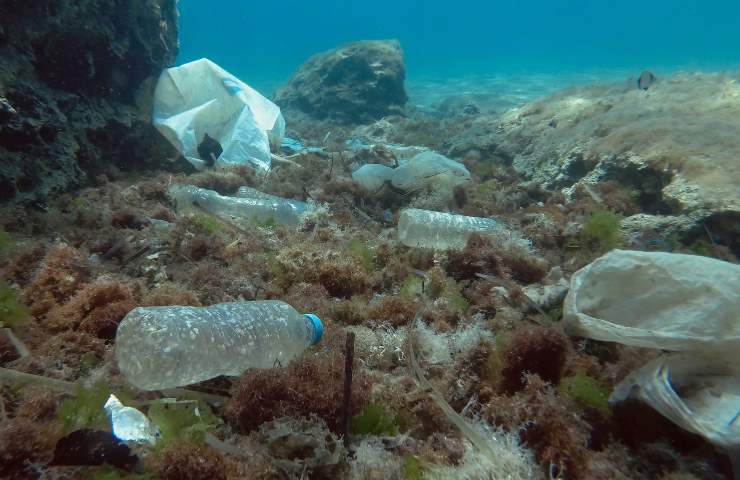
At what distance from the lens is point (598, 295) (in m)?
2.64

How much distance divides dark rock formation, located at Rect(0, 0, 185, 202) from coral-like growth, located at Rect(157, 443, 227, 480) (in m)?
4.55

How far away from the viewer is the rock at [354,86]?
16.5m

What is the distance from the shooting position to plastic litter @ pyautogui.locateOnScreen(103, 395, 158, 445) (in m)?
2.05

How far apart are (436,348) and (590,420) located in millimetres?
1027

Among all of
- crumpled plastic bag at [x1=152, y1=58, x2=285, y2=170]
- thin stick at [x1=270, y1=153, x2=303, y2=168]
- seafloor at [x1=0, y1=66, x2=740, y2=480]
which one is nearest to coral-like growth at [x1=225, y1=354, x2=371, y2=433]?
seafloor at [x1=0, y1=66, x2=740, y2=480]

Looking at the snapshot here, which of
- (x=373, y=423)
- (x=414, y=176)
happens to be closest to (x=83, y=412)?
(x=373, y=423)

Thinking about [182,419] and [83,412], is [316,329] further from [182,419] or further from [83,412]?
[83,412]

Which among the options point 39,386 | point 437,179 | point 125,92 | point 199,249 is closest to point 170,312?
point 39,386

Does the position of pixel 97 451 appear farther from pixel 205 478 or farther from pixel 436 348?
pixel 436 348

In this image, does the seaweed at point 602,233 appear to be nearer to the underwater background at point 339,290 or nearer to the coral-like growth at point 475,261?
the underwater background at point 339,290

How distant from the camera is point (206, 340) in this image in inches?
104

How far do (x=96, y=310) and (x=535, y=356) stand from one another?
120 inches

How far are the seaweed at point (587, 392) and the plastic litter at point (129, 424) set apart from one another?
2282mm

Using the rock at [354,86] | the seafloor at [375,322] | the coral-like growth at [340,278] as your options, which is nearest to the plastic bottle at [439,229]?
the seafloor at [375,322]
